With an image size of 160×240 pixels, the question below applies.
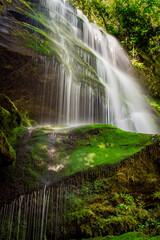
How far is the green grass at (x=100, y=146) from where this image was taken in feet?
15.1

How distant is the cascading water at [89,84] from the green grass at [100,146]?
153 inches

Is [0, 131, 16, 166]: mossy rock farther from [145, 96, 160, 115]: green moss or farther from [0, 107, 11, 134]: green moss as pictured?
[145, 96, 160, 115]: green moss

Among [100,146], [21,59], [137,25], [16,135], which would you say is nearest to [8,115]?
[16,135]

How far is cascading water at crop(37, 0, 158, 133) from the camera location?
30.6ft

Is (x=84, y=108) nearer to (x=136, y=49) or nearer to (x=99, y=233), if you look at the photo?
(x=99, y=233)

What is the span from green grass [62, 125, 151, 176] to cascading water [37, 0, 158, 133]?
153 inches

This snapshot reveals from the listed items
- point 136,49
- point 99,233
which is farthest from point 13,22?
point 136,49

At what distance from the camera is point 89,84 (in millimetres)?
9828

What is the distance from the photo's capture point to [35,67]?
26.3 ft

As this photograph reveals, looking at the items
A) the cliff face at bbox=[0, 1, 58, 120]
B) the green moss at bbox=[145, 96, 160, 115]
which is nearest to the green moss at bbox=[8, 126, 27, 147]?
the cliff face at bbox=[0, 1, 58, 120]

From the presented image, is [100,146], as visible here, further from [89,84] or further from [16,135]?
[89,84]

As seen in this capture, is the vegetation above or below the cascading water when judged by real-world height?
above

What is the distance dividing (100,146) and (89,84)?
5448 millimetres

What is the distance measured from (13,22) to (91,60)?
550 centimetres
